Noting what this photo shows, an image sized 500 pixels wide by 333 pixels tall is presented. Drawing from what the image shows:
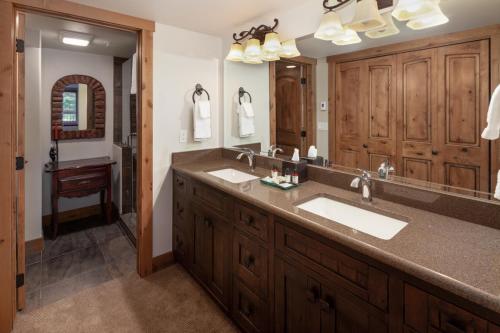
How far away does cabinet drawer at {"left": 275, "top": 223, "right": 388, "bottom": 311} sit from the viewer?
3.28 ft

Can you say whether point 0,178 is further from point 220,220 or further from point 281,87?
point 281,87

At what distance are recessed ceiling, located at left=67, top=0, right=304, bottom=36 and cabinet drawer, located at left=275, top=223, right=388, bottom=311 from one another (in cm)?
146

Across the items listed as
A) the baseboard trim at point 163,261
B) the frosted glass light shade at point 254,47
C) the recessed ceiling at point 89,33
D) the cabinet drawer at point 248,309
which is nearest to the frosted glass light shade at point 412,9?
the frosted glass light shade at point 254,47

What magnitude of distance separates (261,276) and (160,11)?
6.31ft

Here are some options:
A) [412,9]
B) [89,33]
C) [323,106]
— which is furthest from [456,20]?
[89,33]

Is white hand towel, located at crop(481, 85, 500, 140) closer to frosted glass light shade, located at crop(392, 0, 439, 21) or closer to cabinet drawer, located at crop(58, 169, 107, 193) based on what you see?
frosted glass light shade, located at crop(392, 0, 439, 21)

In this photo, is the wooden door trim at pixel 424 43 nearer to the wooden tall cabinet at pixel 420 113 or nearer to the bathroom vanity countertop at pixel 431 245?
the wooden tall cabinet at pixel 420 113

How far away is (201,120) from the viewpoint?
2.57 meters

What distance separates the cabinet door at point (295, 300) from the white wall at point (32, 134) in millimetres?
2557

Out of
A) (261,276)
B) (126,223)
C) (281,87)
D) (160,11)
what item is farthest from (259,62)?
(126,223)

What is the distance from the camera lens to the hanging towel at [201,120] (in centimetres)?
255

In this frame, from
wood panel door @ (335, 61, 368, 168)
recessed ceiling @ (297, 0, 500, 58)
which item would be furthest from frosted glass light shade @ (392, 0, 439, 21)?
wood panel door @ (335, 61, 368, 168)

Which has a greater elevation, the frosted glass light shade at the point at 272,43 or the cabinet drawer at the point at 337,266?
the frosted glass light shade at the point at 272,43

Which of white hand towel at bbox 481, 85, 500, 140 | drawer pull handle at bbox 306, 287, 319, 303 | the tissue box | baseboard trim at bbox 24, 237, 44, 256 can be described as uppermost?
white hand towel at bbox 481, 85, 500, 140
